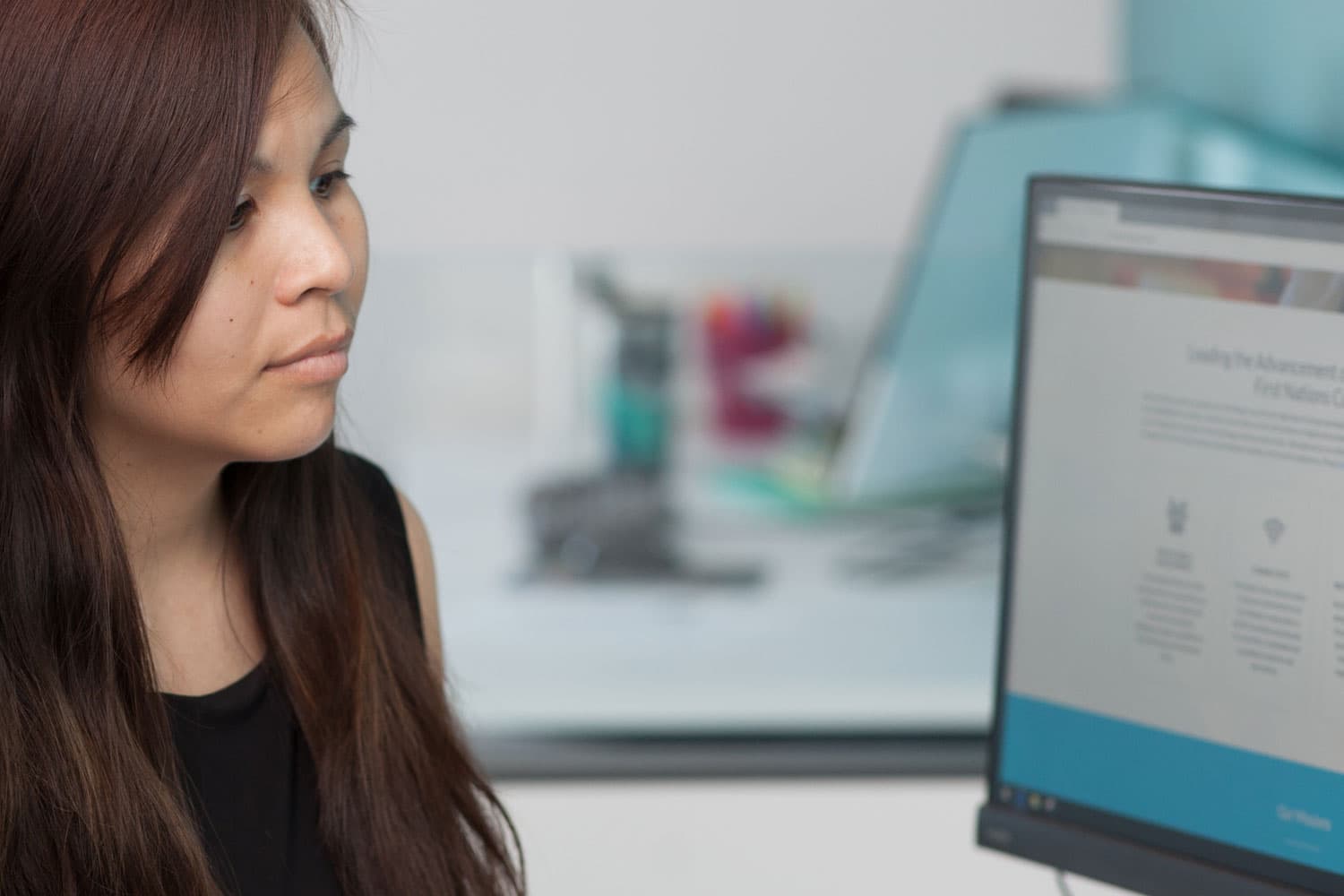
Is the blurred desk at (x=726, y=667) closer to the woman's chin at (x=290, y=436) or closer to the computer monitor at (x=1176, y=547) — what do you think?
the computer monitor at (x=1176, y=547)

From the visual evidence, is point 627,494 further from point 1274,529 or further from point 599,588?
point 1274,529

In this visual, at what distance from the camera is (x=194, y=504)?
1.01 meters

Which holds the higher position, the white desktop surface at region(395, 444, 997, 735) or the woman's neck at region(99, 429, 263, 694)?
the woman's neck at region(99, 429, 263, 694)

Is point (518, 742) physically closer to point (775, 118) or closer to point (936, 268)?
point (936, 268)

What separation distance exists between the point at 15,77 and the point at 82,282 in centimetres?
11

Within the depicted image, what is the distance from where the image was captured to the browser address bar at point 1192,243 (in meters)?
0.81

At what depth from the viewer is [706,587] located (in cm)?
188

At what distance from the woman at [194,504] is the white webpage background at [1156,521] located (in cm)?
42

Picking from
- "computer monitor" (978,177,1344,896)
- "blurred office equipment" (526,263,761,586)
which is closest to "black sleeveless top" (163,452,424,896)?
"computer monitor" (978,177,1344,896)

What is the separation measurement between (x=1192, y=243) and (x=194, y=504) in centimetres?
63

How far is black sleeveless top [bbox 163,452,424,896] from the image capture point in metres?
1.00

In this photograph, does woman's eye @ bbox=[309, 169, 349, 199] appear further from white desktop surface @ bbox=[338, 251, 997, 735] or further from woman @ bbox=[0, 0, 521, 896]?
white desktop surface @ bbox=[338, 251, 997, 735]

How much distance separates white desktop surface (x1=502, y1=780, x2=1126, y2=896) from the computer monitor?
0.48 metres

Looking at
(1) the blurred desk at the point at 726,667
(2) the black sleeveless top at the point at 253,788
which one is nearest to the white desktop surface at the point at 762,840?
(1) the blurred desk at the point at 726,667
